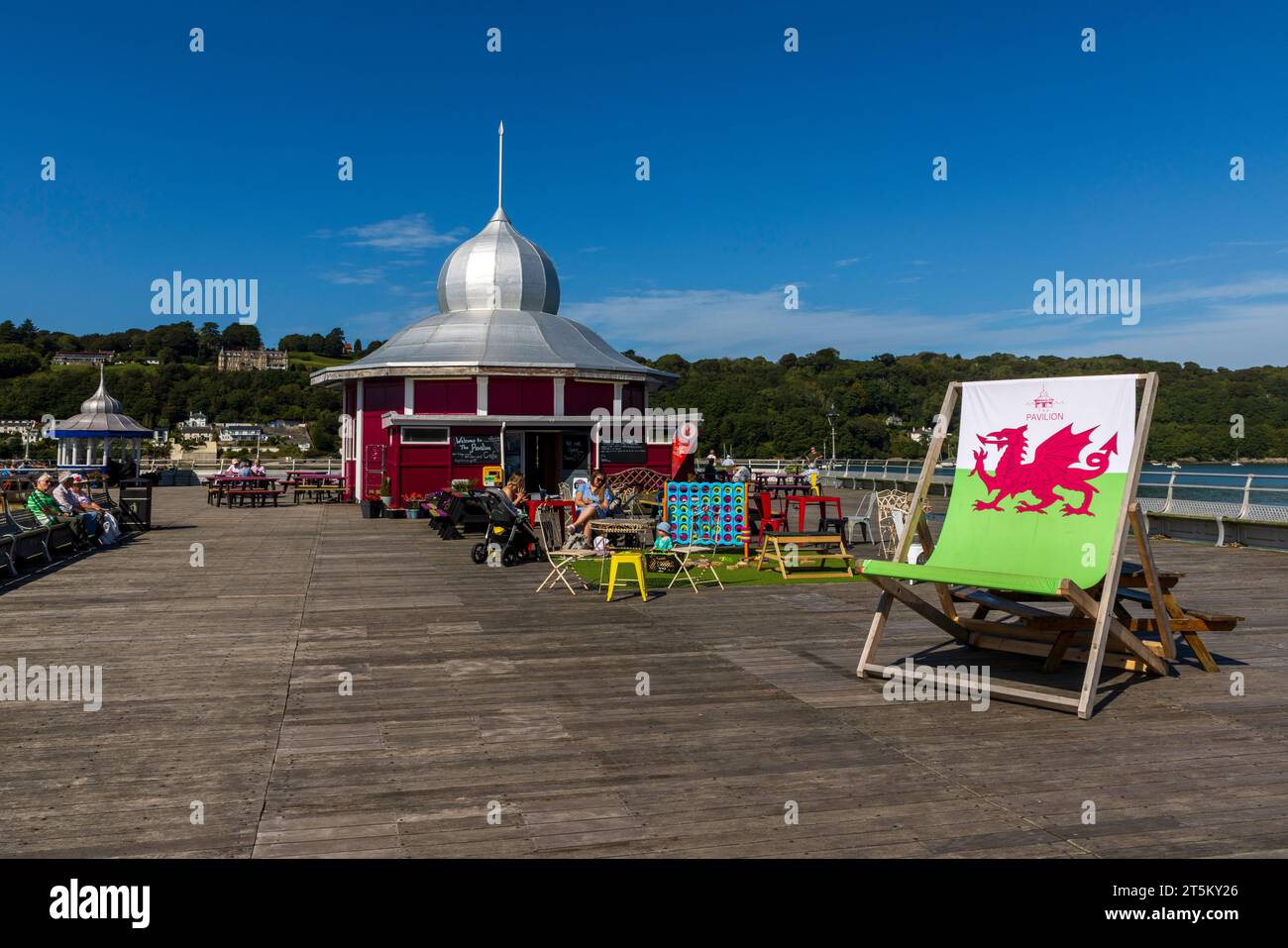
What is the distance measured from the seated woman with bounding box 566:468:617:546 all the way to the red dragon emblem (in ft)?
21.9

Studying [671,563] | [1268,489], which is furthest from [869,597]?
[1268,489]

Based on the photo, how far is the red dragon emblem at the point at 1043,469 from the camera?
21.4ft

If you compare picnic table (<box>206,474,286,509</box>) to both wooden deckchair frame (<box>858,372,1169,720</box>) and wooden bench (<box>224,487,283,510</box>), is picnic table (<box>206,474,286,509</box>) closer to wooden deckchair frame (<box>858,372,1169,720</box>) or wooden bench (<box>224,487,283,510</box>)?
wooden bench (<box>224,487,283,510</box>)

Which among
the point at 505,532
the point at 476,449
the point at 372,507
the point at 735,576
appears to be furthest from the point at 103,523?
the point at 735,576

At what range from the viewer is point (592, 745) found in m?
5.28

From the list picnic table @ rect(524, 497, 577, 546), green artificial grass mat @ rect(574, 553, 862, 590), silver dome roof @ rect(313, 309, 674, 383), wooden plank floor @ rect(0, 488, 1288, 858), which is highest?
silver dome roof @ rect(313, 309, 674, 383)

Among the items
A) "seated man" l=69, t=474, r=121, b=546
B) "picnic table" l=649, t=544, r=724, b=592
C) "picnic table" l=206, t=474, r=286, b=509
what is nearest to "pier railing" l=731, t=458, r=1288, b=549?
"picnic table" l=649, t=544, r=724, b=592

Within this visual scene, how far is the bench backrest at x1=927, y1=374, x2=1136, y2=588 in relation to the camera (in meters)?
6.32

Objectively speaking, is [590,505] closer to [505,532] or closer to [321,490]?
[505,532]

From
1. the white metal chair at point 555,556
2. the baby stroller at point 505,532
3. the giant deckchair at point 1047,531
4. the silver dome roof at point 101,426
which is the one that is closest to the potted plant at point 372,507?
the white metal chair at point 555,556

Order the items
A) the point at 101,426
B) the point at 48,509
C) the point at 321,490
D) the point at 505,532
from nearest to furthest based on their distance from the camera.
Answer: the point at 505,532 → the point at 48,509 → the point at 321,490 → the point at 101,426

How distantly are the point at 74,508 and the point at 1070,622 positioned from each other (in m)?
15.0
